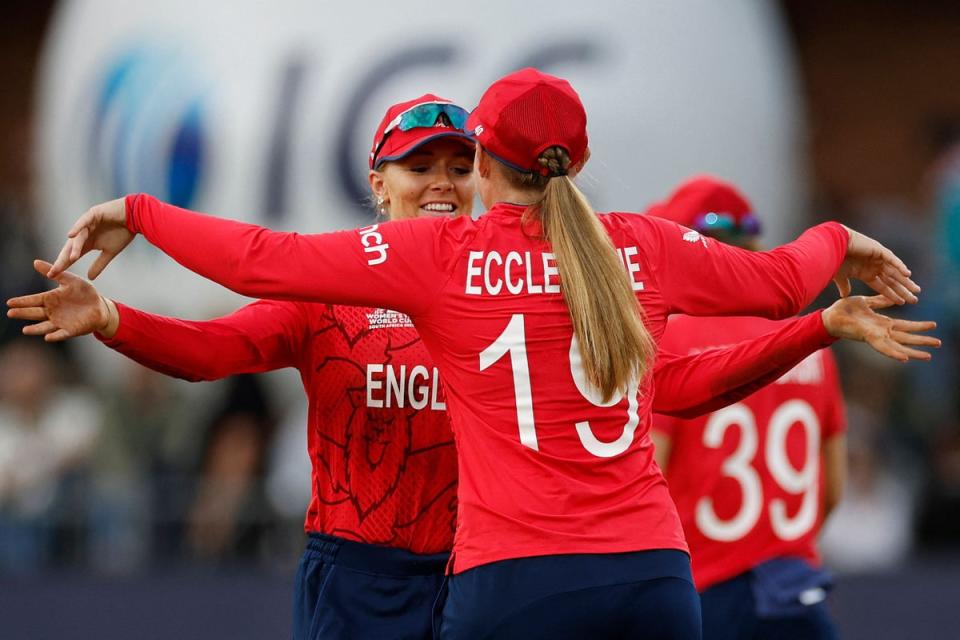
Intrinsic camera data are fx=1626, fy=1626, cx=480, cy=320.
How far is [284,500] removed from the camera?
25.7ft

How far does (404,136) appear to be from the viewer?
364cm

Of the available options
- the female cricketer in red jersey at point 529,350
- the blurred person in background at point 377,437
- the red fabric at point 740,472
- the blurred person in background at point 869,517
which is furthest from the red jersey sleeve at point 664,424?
the blurred person in background at point 869,517

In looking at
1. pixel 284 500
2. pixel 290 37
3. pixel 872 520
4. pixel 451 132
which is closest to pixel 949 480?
pixel 872 520

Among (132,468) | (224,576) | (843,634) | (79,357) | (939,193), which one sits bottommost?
(843,634)

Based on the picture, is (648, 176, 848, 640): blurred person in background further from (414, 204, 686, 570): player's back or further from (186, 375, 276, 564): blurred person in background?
(186, 375, 276, 564): blurred person in background

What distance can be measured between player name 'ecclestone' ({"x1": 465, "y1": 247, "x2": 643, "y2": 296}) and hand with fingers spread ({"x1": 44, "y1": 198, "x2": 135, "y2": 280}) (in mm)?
685

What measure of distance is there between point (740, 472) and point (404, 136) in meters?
1.50

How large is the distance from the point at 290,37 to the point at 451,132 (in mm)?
4149

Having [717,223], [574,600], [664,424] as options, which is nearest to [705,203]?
[717,223]

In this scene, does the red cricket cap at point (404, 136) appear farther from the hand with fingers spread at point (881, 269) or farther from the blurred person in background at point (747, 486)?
the blurred person in background at point (747, 486)

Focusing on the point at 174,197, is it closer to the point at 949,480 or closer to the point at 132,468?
the point at 132,468

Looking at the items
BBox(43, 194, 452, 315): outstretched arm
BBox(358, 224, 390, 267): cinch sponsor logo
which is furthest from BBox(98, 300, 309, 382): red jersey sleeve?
BBox(358, 224, 390, 267): cinch sponsor logo

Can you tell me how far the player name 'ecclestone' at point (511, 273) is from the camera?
3023mm

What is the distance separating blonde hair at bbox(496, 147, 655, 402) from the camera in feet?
9.81
